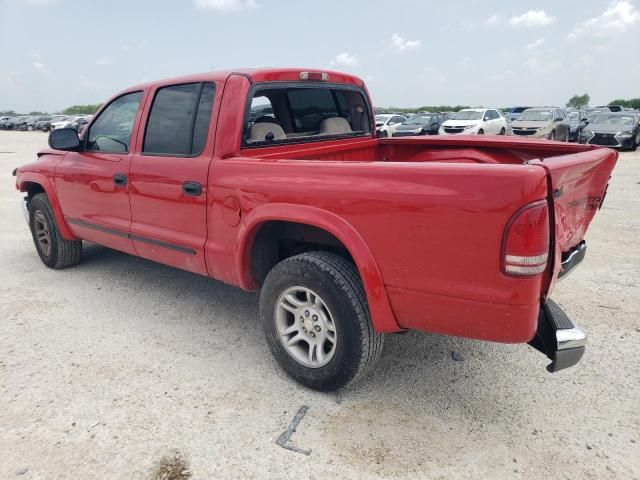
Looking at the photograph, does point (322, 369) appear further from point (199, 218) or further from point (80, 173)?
point (80, 173)

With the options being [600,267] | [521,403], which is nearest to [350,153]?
[521,403]

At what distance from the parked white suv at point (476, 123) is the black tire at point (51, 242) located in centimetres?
1650

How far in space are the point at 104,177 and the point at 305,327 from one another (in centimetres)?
225

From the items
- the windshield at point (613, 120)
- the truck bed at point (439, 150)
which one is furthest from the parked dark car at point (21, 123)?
the truck bed at point (439, 150)

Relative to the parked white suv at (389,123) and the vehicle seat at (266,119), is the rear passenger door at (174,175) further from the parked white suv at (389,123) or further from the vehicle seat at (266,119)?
the parked white suv at (389,123)

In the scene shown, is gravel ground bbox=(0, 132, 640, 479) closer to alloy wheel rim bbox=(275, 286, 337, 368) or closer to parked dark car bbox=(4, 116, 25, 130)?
alloy wheel rim bbox=(275, 286, 337, 368)

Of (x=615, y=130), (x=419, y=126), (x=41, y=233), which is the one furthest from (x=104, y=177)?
(x=419, y=126)

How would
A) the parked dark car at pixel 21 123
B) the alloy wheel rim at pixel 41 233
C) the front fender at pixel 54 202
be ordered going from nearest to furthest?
the front fender at pixel 54 202 < the alloy wheel rim at pixel 41 233 < the parked dark car at pixel 21 123

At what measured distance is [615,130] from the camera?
57.6 feet

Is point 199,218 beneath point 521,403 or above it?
above

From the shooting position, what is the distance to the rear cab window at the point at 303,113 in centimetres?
330

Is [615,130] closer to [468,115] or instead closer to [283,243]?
[468,115]

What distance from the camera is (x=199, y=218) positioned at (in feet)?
10.4

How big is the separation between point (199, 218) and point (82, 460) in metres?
1.53
